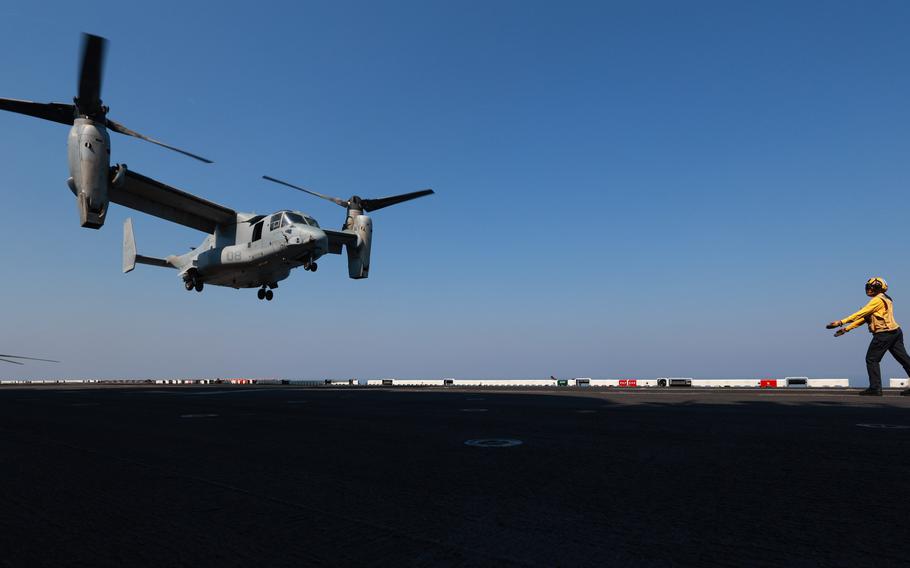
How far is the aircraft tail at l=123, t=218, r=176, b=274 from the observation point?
3978 cm

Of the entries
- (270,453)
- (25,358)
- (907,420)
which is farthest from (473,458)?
(25,358)

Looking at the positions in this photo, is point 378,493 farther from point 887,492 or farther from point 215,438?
point 215,438

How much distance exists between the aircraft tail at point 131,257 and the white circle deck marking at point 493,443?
40.2 meters

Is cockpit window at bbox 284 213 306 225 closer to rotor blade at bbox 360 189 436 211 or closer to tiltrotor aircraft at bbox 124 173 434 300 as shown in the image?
tiltrotor aircraft at bbox 124 173 434 300

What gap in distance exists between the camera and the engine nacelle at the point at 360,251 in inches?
1515

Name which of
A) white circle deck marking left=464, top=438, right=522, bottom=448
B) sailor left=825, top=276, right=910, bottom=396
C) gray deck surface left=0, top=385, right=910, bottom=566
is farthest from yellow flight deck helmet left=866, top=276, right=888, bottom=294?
white circle deck marking left=464, top=438, right=522, bottom=448

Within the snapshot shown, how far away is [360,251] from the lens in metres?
38.7

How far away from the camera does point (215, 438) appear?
20.9 ft

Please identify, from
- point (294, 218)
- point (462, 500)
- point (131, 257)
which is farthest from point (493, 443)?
point (131, 257)

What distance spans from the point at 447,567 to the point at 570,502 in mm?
1255

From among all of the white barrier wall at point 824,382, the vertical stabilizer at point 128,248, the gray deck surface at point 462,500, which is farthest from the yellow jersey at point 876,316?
the vertical stabilizer at point 128,248

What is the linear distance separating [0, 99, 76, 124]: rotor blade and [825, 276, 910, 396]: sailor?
34.1 metres

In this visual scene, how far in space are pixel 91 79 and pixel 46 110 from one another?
308 centimetres

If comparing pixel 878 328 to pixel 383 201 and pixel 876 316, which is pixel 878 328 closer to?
pixel 876 316
